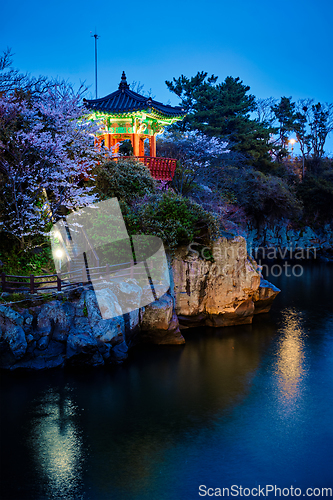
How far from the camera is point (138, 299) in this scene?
1727cm

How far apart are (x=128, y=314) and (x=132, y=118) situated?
42.2ft

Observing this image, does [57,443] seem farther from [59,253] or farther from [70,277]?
[59,253]

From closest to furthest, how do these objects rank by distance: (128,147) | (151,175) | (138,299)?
1. (138,299)
2. (151,175)
3. (128,147)

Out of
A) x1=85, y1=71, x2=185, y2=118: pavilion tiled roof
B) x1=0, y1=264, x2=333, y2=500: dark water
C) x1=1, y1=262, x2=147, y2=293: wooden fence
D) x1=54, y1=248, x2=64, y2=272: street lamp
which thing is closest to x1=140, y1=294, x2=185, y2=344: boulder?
x1=0, y1=264, x2=333, y2=500: dark water

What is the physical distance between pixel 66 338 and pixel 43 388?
2222 mm

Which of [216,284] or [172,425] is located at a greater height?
[216,284]

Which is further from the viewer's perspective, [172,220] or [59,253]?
[172,220]

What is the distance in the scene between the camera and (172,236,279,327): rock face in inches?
773

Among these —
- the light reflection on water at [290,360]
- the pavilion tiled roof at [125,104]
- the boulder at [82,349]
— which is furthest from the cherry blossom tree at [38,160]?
the light reflection on water at [290,360]

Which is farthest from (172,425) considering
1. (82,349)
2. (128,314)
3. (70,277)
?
(70,277)

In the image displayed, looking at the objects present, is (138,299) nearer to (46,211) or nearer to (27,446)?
(46,211)

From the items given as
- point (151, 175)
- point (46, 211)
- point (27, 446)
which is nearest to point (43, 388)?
point (27, 446)

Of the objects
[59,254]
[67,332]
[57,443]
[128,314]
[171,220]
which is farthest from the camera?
[171,220]

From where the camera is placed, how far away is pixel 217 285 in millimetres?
20375
